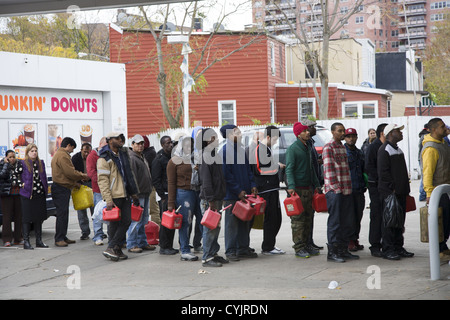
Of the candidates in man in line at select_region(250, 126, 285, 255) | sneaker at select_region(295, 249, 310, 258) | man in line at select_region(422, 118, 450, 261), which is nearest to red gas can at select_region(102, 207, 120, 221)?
man in line at select_region(250, 126, 285, 255)

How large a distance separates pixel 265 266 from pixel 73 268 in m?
2.82

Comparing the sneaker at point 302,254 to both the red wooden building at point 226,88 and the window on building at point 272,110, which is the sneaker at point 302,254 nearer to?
the red wooden building at point 226,88

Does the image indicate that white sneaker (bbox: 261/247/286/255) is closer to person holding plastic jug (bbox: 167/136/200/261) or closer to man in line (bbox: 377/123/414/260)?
person holding plastic jug (bbox: 167/136/200/261)

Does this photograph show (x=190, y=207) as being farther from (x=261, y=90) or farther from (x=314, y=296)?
(x=261, y=90)

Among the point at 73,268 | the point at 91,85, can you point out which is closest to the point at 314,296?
the point at 73,268

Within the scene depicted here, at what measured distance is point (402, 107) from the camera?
49.6 metres

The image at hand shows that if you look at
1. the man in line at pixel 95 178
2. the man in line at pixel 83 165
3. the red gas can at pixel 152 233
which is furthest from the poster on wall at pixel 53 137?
the red gas can at pixel 152 233

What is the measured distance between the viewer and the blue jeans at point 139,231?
36.4 ft

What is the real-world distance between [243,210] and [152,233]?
2474 mm

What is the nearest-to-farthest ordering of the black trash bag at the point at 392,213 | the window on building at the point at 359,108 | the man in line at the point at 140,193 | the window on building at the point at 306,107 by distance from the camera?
1. the black trash bag at the point at 392,213
2. the man in line at the point at 140,193
3. the window on building at the point at 306,107
4. the window on building at the point at 359,108

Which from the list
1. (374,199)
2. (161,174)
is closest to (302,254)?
(374,199)

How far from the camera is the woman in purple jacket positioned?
1159 centimetres

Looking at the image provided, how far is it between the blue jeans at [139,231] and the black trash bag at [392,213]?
398 centimetres

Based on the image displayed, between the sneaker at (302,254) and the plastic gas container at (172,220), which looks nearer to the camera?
the sneaker at (302,254)
